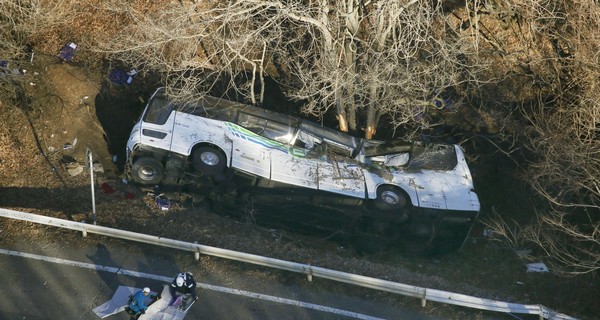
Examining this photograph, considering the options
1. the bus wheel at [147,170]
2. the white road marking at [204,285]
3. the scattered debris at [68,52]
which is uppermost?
the scattered debris at [68,52]

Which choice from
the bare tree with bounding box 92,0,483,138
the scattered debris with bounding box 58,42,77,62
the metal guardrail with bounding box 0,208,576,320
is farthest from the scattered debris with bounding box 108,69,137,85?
the metal guardrail with bounding box 0,208,576,320

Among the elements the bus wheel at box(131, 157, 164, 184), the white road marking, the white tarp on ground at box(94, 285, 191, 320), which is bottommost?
the white tarp on ground at box(94, 285, 191, 320)

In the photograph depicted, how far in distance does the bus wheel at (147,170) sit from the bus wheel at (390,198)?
441cm

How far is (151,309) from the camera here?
963 centimetres

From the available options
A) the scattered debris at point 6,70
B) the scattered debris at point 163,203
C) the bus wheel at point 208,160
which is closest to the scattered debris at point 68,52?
the scattered debris at point 6,70

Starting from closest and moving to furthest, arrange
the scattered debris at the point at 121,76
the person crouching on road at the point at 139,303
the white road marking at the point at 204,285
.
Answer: the person crouching on road at the point at 139,303 < the white road marking at the point at 204,285 < the scattered debris at the point at 121,76

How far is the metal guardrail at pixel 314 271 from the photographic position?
10.1 m

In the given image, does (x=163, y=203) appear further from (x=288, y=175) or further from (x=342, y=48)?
(x=342, y=48)

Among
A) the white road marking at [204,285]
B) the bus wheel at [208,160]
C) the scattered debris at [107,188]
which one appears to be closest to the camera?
the white road marking at [204,285]

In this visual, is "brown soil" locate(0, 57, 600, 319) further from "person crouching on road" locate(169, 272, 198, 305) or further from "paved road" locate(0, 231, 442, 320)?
"person crouching on road" locate(169, 272, 198, 305)

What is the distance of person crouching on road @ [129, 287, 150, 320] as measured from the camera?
9195 mm

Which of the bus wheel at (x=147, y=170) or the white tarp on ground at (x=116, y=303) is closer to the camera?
the white tarp on ground at (x=116, y=303)

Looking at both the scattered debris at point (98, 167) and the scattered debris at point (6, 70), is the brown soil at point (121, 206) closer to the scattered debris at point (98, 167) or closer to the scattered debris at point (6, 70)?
the scattered debris at point (98, 167)

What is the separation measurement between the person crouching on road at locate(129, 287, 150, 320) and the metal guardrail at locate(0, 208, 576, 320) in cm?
151
